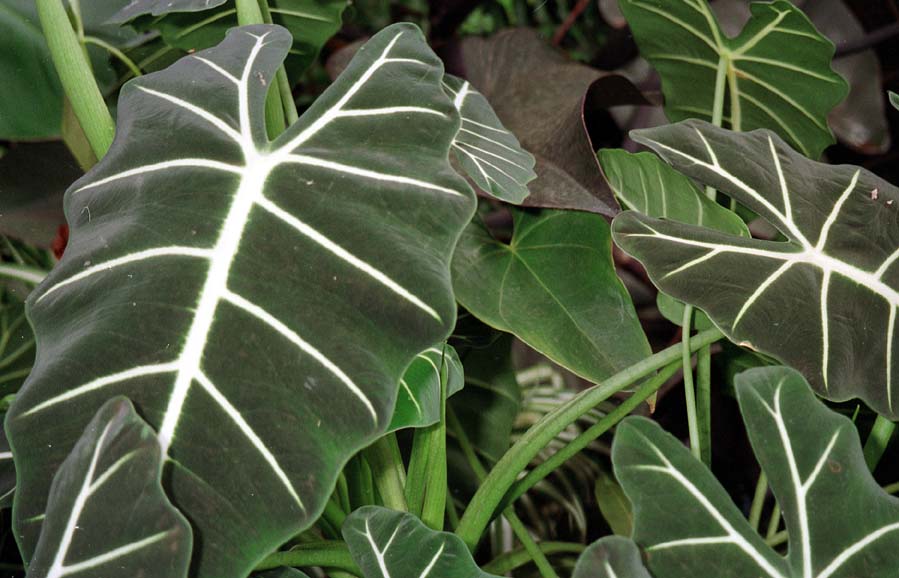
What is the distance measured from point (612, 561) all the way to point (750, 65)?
2.41ft

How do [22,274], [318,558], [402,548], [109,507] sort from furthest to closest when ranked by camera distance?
1. [22,274]
2. [318,558]
3. [402,548]
4. [109,507]

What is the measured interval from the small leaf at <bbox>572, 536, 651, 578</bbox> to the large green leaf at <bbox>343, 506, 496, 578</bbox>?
0.09 meters

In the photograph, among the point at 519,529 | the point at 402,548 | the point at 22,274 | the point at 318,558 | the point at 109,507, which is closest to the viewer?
the point at 109,507

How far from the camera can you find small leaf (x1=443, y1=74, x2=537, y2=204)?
637mm

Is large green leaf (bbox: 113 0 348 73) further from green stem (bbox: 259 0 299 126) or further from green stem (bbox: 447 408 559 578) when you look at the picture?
green stem (bbox: 447 408 559 578)

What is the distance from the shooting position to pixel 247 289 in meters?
0.47

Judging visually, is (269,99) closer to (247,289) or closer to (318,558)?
(247,289)

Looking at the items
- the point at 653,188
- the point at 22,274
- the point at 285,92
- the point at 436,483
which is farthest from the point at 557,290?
the point at 22,274

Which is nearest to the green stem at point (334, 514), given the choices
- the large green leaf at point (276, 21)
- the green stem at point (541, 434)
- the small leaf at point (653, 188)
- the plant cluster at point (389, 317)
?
the plant cluster at point (389, 317)

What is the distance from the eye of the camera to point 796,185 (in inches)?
25.2

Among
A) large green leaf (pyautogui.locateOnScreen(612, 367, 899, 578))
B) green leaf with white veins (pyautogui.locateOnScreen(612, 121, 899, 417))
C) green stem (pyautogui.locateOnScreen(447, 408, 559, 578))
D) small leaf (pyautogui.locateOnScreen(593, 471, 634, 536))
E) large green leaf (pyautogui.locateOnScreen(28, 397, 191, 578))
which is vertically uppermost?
large green leaf (pyautogui.locateOnScreen(28, 397, 191, 578))

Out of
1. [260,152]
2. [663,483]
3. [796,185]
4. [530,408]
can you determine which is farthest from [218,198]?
[530,408]

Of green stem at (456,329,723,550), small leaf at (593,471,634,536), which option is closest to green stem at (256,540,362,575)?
green stem at (456,329,723,550)

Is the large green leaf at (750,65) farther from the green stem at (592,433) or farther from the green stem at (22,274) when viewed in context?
the green stem at (22,274)
